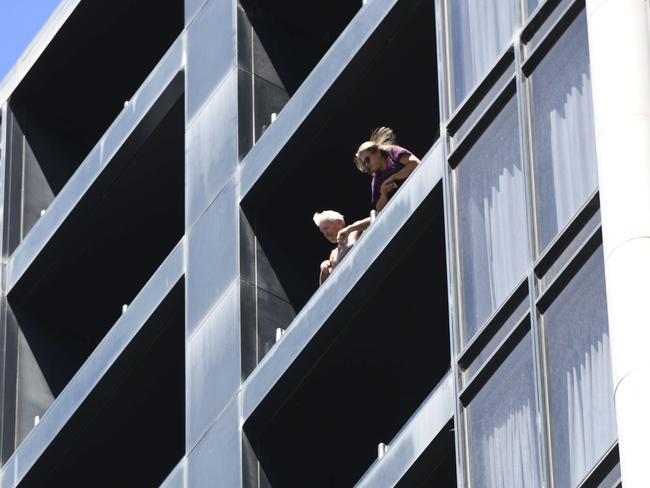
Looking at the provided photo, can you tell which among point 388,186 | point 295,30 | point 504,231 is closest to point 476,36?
point 388,186

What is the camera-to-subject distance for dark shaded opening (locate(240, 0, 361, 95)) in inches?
1371

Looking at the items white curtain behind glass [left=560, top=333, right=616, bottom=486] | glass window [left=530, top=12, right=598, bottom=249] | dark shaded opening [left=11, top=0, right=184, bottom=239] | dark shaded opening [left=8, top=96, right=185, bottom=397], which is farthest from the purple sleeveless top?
dark shaded opening [left=11, top=0, right=184, bottom=239]

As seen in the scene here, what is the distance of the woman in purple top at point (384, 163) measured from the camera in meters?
29.9

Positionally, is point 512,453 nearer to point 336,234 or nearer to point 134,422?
point 336,234

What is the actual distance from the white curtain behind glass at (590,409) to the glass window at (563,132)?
1.62m

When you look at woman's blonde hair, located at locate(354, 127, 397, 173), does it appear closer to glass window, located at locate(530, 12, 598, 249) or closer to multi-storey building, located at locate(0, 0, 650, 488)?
multi-storey building, located at locate(0, 0, 650, 488)

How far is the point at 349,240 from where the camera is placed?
3066 centimetres

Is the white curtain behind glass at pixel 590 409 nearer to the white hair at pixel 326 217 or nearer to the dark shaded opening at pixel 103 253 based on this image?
the white hair at pixel 326 217

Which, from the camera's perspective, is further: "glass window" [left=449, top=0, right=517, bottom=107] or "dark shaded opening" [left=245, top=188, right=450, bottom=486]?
"dark shaded opening" [left=245, top=188, right=450, bottom=486]

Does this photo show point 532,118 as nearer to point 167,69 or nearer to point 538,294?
point 538,294

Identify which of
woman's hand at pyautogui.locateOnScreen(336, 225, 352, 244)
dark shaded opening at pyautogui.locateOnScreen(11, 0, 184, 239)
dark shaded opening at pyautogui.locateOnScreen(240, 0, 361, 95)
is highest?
dark shaded opening at pyautogui.locateOnScreen(11, 0, 184, 239)

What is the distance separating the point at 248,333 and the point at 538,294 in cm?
667

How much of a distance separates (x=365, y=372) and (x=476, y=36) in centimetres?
457

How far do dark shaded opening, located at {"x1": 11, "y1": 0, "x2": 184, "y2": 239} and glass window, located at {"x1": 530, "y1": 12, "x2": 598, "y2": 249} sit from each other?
44.2 ft
